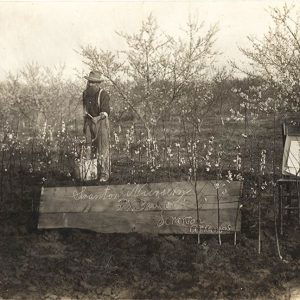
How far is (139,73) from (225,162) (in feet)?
13.3

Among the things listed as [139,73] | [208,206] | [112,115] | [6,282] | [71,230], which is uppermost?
[139,73]

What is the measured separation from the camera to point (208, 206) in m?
5.99

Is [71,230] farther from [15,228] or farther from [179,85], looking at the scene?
[179,85]

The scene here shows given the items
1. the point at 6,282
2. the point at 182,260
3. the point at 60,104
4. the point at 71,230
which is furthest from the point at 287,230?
the point at 60,104

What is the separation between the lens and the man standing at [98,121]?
7816 millimetres

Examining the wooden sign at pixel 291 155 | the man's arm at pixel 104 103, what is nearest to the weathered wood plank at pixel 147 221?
the wooden sign at pixel 291 155

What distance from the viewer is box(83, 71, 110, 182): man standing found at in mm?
7816

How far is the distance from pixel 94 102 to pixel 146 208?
8.25ft

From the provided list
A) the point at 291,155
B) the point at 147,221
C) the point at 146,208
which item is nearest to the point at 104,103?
the point at 146,208

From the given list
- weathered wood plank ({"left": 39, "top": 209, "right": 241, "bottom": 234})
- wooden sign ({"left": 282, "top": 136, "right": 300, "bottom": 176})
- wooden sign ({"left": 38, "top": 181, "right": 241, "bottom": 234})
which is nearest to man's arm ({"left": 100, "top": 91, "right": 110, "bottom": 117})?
Answer: wooden sign ({"left": 38, "top": 181, "right": 241, "bottom": 234})

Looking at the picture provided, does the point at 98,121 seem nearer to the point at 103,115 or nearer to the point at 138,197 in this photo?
the point at 103,115

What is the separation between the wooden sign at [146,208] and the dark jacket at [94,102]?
5.81 ft

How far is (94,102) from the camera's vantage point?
7902 mm

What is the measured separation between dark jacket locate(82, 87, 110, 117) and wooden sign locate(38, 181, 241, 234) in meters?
1.77
